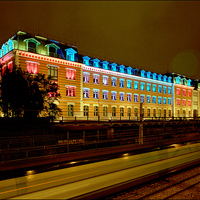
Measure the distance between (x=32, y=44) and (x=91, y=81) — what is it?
1316 cm

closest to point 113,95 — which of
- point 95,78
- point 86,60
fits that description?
point 95,78

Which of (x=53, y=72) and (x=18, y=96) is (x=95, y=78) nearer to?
(x=53, y=72)

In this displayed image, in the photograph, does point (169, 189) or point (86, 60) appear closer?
point (169, 189)

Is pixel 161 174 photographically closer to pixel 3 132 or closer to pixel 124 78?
pixel 3 132

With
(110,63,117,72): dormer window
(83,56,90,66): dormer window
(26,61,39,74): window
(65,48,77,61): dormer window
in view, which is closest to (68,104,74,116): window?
(26,61,39,74): window

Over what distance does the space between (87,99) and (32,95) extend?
53.9 ft

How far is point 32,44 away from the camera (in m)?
29.8

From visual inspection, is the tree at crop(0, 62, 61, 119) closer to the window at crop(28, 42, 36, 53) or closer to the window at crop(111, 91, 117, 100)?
the window at crop(28, 42, 36, 53)

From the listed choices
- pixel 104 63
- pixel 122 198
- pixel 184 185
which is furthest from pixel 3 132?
pixel 104 63

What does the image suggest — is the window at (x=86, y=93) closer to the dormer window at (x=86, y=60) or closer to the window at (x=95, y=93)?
the window at (x=95, y=93)

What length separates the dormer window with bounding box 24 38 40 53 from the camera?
2912 centimetres

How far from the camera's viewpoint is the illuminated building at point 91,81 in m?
29.6

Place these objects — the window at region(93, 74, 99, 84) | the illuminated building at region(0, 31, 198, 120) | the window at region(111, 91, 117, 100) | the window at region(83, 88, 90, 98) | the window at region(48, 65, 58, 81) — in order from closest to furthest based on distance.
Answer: the illuminated building at region(0, 31, 198, 120), the window at region(48, 65, 58, 81), the window at region(83, 88, 90, 98), the window at region(93, 74, 99, 84), the window at region(111, 91, 117, 100)

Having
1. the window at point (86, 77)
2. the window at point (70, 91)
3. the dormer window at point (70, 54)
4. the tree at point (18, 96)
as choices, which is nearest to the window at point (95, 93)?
the window at point (86, 77)
